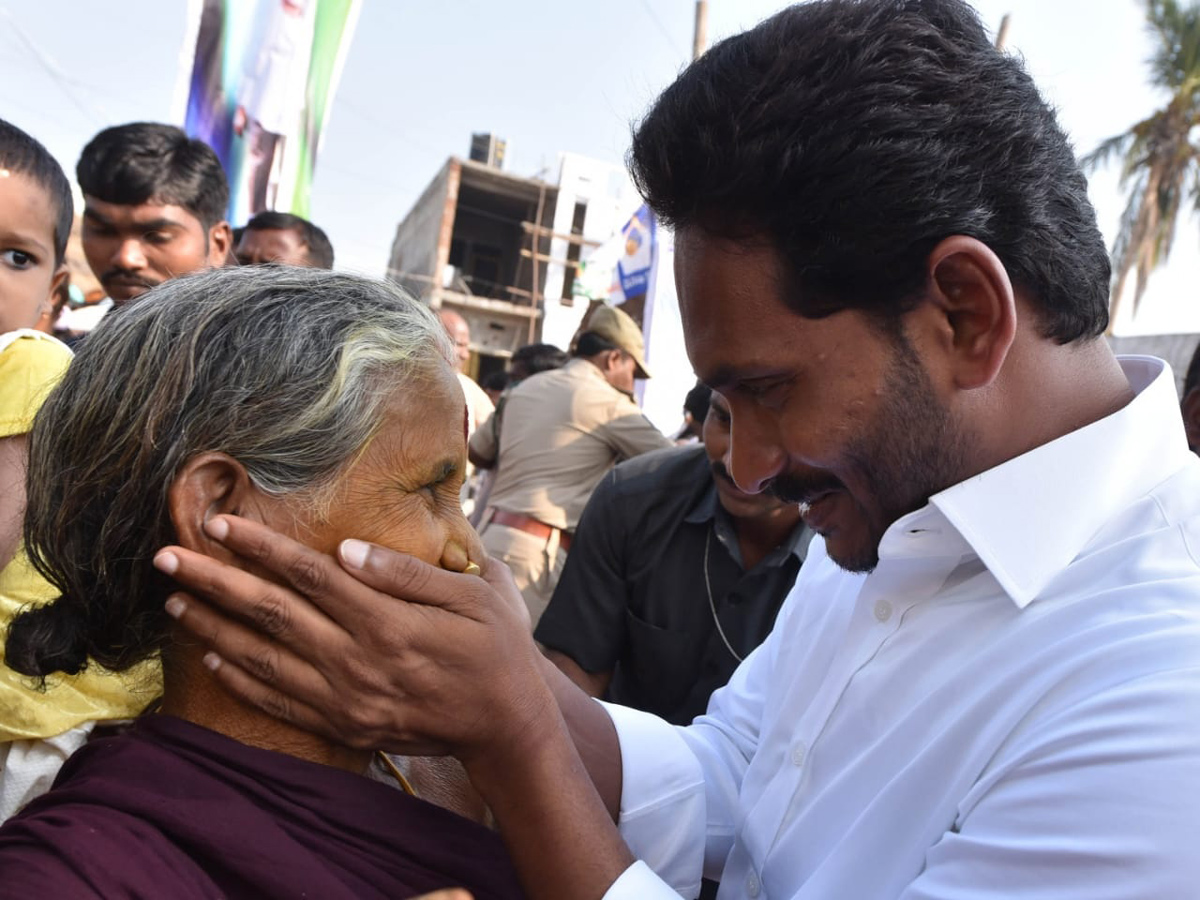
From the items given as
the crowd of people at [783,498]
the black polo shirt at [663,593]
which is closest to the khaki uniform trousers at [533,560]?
the black polo shirt at [663,593]

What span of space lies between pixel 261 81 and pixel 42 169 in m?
2.45

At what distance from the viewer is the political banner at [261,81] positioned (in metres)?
4.36

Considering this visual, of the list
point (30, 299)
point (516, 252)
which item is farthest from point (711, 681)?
point (516, 252)

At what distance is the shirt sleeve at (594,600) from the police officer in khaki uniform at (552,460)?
1.51 m

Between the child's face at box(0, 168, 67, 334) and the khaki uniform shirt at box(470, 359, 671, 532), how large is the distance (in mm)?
2703

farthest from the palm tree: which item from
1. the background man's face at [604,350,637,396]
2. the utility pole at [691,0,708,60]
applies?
the background man's face at [604,350,637,396]

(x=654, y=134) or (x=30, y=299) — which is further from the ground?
(x=654, y=134)

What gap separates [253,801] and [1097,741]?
1.15 meters

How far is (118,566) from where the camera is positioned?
1.37m

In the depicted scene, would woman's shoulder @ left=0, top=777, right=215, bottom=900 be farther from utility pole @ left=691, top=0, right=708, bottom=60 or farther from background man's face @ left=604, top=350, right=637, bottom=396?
utility pole @ left=691, top=0, right=708, bottom=60

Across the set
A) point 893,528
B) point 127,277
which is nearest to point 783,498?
point 893,528

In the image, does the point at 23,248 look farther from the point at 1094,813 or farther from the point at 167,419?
the point at 1094,813

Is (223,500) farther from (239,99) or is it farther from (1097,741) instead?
(239,99)

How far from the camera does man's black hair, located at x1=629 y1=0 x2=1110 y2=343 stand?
1378 millimetres
